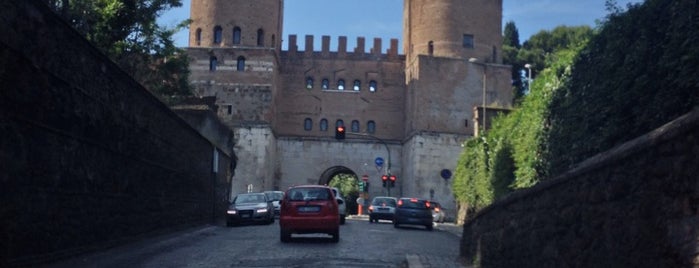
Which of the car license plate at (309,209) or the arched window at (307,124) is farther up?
the arched window at (307,124)

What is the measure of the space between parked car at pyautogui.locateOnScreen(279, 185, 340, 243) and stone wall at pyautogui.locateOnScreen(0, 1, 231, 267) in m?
3.39

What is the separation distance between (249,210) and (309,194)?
935cm

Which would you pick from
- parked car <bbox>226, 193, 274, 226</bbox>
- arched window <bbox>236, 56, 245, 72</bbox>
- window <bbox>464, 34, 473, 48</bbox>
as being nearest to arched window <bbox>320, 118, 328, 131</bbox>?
arched window <bbox>236, 56, 245, 72</bbox>

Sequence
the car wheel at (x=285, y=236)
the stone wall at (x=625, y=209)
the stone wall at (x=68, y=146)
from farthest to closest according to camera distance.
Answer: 1. the car wheel at (x=285, y=236)
2. the stone wall at (x=68, y=146)
3. the stone wall at (x=625, y=209)

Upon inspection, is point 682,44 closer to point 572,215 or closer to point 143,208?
point 572,215

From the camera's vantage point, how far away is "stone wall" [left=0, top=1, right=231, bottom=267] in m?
10.4

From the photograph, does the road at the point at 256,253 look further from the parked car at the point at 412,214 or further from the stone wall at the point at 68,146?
the parked car at the point at 412,214

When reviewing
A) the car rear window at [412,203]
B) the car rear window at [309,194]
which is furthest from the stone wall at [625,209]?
the car rear window at [412,203]

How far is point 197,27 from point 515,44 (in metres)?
34.6

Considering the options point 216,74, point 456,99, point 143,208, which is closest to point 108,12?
point 143,208

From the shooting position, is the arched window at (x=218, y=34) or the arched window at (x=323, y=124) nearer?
the arched window at (x=218, y=34)

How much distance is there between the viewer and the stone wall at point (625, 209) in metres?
5.01

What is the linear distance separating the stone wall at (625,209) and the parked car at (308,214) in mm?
9732

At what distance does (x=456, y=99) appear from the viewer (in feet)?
192
